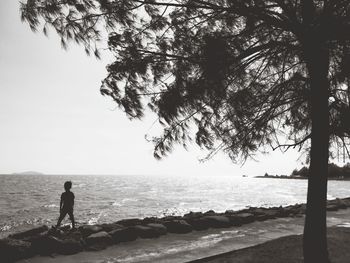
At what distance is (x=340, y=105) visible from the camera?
5.93 metres

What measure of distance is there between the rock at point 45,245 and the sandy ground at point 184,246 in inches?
9.6

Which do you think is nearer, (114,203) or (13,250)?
(13,250)

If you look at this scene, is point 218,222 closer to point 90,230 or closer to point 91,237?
point 90,230

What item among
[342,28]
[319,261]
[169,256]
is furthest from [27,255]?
[342,28]

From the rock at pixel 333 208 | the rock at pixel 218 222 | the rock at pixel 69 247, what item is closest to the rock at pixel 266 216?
the rock at pixel 218 222

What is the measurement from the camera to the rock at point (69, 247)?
6017mm

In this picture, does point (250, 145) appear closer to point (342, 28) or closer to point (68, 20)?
point (342, 28)

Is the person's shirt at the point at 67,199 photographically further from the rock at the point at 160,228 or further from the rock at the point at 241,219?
the rock at the point at 241,219

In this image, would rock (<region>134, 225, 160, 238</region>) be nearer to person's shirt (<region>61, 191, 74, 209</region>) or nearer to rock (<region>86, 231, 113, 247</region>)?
rock (<region>86, 231, 113, 247</region>)

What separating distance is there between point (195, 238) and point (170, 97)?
3611 millimetres

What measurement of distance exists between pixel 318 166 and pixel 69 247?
14.2 ft

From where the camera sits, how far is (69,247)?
6090 millimetres

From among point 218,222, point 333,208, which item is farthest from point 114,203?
point 218,222

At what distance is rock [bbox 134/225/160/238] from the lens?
7378 millimetres
